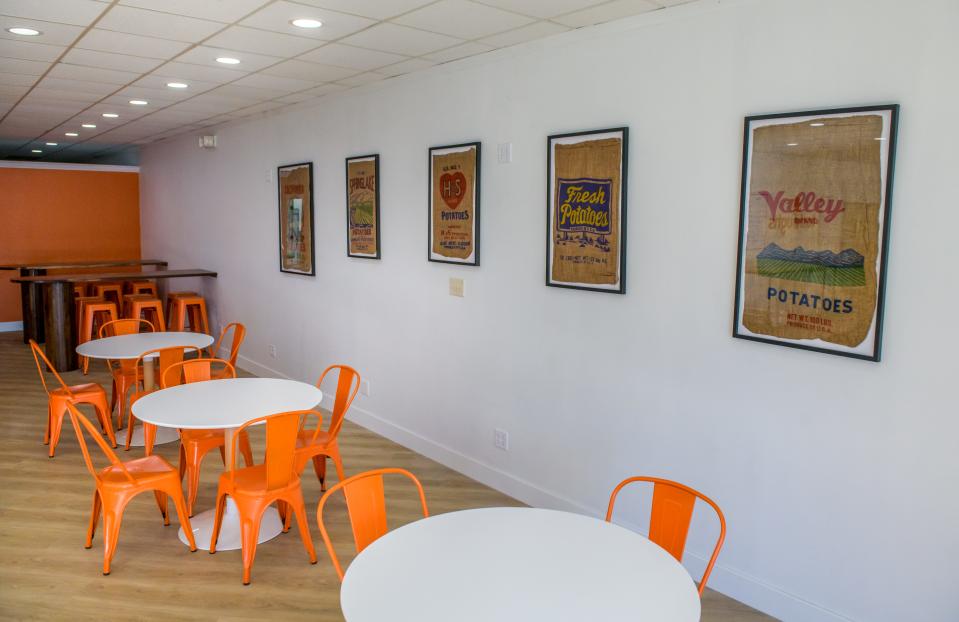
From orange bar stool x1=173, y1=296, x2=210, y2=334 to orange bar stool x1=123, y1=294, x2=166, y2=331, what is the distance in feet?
0.61

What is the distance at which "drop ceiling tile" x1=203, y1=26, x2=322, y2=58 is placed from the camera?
3.65 meters

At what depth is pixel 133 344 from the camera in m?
5.37

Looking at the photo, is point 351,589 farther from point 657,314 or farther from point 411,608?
point 657,314

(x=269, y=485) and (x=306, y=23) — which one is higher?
(x=306, y=23)

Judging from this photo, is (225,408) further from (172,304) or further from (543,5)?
(172,304)

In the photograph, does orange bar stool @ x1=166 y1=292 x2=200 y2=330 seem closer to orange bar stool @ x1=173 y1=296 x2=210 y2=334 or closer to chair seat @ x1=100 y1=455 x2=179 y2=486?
orange bar stool @ x1=173 y1=296 x2=210 y2=334

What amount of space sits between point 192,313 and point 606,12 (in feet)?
21.9

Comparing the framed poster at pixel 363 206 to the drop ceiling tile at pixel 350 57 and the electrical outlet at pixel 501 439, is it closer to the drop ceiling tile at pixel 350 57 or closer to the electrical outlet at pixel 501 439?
the drop ceiling tile at pixel 350 57

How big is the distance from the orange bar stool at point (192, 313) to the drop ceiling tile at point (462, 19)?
18.5 feet

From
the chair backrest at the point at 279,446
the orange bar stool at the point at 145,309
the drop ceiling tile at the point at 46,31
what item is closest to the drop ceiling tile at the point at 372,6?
the drop ceiling tile at the point at 46,31

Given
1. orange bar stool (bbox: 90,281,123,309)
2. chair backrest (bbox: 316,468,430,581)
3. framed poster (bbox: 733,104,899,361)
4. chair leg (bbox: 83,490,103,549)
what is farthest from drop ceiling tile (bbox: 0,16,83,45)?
orange bar stool (bbox: 90,281,123,309)

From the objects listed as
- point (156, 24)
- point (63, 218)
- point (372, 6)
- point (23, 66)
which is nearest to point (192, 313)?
point (63, 218)

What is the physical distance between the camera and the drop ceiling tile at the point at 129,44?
375cm

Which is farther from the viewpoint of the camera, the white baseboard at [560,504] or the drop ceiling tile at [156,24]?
the drop ceiling tile at [156,24]
